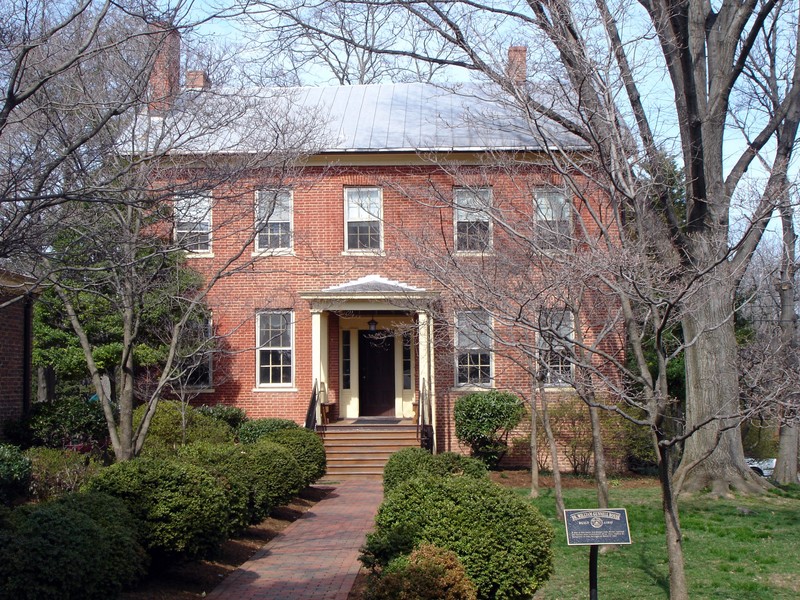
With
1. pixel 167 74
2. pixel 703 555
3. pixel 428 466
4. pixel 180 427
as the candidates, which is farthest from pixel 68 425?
pixel 703 555

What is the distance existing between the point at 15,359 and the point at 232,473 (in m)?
7.55

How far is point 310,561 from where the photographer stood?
9438 mm

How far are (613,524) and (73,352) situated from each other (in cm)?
1378

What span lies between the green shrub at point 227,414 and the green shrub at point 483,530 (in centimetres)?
1148

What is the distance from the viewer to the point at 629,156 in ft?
24.3

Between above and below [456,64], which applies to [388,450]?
below

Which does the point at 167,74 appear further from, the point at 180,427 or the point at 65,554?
the point at 180,427

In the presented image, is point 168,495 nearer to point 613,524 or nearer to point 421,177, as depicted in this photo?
point 613,524

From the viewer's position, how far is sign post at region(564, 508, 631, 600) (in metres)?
6.08

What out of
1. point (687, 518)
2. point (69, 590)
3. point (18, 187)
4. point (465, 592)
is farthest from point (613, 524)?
point (687, 518)

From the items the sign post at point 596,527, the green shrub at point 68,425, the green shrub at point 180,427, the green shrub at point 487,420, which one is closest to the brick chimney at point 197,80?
the sign post at point 596,527

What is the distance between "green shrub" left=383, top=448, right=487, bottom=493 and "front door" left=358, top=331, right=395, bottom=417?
949 cm

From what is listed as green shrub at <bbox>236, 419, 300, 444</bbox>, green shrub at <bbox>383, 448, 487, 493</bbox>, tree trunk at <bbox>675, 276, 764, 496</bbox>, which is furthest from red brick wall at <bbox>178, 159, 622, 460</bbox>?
green shrub at <bbox>383, 448, 487, 493</bbox>

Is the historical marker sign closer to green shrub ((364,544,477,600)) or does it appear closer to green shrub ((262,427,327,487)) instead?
green shrub ((364,544,477,600))
